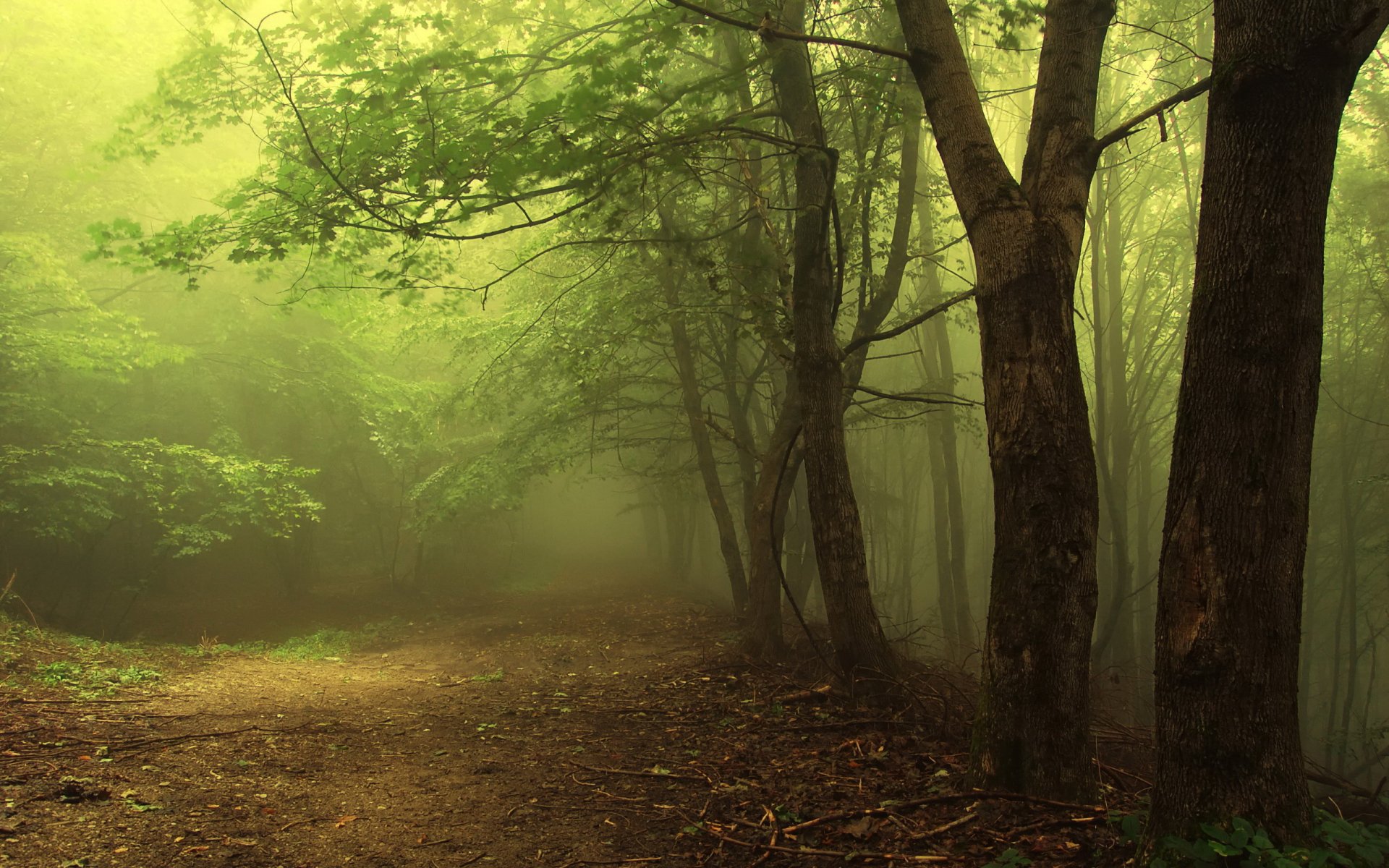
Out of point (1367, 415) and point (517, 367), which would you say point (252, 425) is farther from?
point (1367, 415)

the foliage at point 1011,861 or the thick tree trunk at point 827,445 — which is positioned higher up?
the thick tree trunk at point 827,445

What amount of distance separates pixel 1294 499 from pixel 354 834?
4453 millimetres

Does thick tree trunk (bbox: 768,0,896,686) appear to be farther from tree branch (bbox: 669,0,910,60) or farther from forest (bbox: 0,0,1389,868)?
tree branch (bbox: 669,0,910,60)

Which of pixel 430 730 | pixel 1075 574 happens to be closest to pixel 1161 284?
pixel 1075 574

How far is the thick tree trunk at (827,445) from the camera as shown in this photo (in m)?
5.87

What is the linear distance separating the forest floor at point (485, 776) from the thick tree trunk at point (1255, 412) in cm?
75

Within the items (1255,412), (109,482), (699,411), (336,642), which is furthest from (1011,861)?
(109,482)

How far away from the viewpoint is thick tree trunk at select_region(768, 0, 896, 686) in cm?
587

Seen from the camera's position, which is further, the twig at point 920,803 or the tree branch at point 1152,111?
the twig at point 920,803

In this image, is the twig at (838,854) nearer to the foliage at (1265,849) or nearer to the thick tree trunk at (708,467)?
the foliage at (1265,849)

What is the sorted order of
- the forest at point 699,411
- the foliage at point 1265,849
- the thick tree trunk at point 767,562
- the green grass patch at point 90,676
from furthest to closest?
1. the thick tree trunk at point 767,562
2. the green grass patch at point 90,676
3. the forest at point 699,411
4. the foliage at point 1265,849

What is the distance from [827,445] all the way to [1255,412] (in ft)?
11.6

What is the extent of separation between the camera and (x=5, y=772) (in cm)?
369

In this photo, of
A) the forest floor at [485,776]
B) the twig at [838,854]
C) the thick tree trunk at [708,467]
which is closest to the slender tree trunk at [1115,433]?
the thick tree trunk at [708,467]
